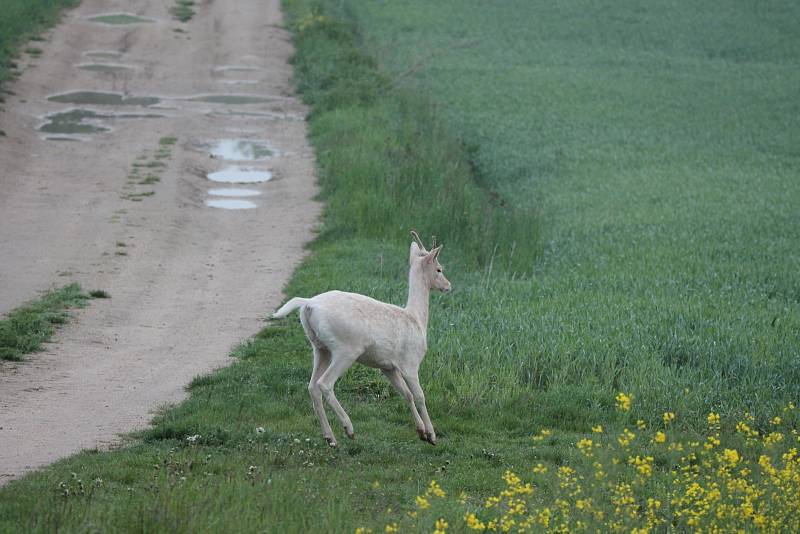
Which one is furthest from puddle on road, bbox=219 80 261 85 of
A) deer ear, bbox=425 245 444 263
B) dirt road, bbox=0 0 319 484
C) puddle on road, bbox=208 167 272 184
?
deer ear, bbox=425 245 444 263

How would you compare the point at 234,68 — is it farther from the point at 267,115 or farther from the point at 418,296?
the point at 418,296

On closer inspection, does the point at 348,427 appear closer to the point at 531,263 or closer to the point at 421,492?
Result: the point at 421,492

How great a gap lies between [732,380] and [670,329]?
1548 millimetres

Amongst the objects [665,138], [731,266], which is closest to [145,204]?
[731,266]

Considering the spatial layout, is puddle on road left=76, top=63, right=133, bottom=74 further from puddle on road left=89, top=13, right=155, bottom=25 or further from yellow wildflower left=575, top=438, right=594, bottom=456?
yellow wildflower left=575, top=438, right=594, bottom=456

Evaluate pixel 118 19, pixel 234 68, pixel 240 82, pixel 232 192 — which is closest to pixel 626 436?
pixel 232 192

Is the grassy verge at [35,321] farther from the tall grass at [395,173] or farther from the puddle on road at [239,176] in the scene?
the puddle on road at [239,176]

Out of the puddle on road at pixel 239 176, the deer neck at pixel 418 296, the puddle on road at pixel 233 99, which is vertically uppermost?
the deer neck at pixel 418 296

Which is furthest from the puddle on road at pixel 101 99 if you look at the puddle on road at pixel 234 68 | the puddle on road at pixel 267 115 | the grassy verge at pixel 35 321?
the grassy verge at pixel 35 321

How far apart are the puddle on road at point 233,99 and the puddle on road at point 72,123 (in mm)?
3568

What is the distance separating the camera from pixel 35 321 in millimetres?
14445

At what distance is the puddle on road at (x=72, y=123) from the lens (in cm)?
2788

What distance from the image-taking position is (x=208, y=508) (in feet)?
26.4

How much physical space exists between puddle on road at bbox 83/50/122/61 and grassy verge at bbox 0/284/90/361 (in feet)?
70.5
